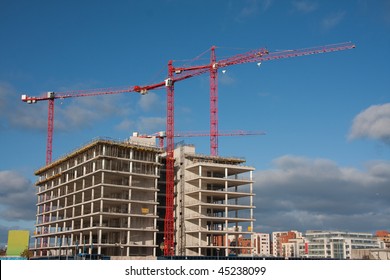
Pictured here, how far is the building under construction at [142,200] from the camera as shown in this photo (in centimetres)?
13500

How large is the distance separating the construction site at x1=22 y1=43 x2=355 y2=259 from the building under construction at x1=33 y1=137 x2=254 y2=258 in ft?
0.90

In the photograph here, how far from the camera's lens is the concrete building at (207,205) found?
142125mm

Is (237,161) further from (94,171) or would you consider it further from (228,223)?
(94,171)

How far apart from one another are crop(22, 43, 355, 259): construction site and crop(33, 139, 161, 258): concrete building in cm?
28

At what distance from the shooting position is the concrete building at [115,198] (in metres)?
133

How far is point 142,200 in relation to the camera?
13938 cm

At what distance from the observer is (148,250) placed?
13800 centimetres

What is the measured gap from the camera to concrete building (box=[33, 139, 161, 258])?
13338 centimetres

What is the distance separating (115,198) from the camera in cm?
13825

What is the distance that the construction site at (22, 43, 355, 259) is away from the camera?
5330 inches

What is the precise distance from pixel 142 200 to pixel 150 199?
2.47m

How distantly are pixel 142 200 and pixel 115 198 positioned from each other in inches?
303

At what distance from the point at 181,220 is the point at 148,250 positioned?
14839mm
